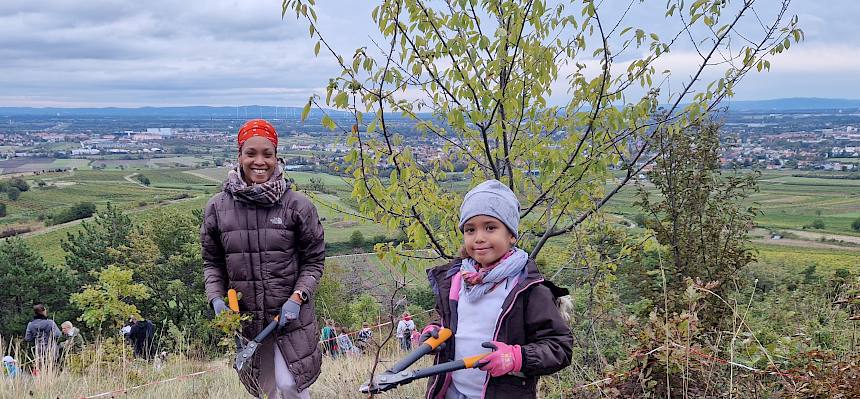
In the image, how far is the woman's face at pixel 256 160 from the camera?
315cm

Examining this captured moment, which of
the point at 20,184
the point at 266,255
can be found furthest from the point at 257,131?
the point at 20,184

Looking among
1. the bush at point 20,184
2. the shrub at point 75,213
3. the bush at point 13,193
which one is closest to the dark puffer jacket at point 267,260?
the shrub at point 75,213

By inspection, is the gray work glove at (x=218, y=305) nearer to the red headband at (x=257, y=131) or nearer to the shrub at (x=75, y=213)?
the red headband at (x=257, y=131)

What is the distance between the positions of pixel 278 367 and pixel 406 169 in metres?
1.27

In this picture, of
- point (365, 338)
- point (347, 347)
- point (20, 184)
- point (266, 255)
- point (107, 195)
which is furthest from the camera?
point (20, 184)

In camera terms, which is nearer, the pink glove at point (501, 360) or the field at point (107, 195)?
the pink glove at point (501, 360)

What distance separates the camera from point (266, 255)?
3.11 metres

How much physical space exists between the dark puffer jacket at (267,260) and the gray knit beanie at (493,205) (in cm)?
120

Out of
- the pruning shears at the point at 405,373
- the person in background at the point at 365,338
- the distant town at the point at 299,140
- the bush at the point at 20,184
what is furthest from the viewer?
the bush at the point at 20,184

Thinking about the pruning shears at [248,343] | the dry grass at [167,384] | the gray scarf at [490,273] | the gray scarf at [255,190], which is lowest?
the dry grass at [167,384]

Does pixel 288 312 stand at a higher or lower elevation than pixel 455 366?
lower

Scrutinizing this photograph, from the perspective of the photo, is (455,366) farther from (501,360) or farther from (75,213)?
(75,213)

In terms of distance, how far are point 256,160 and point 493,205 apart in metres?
1.50

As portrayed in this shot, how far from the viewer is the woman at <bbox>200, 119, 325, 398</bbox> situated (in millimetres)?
3104
